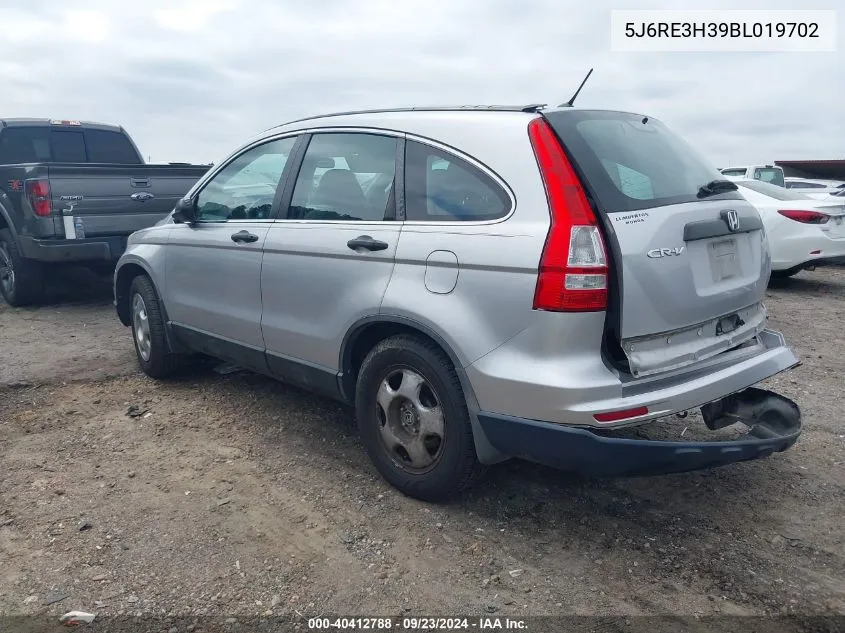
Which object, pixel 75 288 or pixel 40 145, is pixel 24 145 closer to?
pixel 40 145

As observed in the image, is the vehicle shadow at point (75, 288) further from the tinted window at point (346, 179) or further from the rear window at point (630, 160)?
the rear window at point (630, 160)

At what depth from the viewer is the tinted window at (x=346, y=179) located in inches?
139

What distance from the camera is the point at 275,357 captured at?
4.12 metres

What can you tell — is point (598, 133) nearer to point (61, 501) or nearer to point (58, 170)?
point (61, 501)

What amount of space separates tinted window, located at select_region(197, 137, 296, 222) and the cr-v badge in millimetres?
2208

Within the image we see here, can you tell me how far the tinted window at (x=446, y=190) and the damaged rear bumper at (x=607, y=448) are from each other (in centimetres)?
86

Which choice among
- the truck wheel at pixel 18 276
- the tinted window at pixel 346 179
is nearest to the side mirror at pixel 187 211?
the tinted window at pixel 346 179

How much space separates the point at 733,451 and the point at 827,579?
0.58m

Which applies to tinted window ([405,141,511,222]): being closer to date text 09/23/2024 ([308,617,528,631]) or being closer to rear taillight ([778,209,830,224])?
date text 09/23/2024 ([308,617,528,631])

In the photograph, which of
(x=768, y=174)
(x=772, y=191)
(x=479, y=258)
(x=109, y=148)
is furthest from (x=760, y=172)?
(x=479, y=258)

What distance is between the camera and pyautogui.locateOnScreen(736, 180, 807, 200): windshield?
898 cm

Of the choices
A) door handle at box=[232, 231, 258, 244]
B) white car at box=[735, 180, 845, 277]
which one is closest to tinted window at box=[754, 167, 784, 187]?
white car at box=[735, 180, 845, 277]

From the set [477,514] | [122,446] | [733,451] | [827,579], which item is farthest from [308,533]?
[827,579]

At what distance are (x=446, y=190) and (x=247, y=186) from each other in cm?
168
